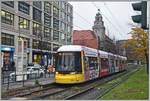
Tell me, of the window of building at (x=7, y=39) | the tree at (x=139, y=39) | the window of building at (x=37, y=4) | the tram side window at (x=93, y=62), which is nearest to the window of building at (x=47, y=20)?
the window of building at (x=37, y=4)

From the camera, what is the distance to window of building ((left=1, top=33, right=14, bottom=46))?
172ft

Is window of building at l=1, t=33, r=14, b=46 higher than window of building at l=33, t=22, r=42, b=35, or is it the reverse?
window of building at l=33, t=22, r=42, b=35

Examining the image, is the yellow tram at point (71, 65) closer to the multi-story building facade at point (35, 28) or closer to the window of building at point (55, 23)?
A: the multi-story building facade at point (35, 28)

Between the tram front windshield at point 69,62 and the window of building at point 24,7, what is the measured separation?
120ft

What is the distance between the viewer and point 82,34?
3804 inches

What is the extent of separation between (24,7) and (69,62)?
38.9m

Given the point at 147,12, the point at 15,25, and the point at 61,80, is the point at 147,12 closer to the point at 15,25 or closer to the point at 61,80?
the point at 61,80

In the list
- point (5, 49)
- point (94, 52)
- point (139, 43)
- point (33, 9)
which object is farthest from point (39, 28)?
point (94, 52)

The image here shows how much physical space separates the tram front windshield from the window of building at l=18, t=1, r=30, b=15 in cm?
3658

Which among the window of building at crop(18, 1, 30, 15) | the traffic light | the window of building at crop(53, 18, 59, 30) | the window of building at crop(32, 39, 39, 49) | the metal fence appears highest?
the window of building at crop(18, 1, 30, 15)

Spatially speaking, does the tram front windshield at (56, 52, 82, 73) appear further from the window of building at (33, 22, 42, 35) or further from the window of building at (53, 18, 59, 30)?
the window of building at (53, 18, 59, 30)

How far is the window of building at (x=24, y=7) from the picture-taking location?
195 ft

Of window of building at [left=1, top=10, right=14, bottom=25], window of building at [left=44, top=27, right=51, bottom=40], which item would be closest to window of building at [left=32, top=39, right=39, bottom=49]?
window of building at [left=44, top=27, right=51, bottom=40]

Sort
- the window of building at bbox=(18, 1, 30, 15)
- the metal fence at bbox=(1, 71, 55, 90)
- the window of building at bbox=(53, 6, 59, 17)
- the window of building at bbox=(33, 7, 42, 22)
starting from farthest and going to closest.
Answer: the window of building at bbox=(53, 6, 59, 17) < the window of building at bbox=(33, 7, 42, 22) < the window of building at bbox=(18, 1, 30, 15) < the metal fence at bbox=(1, 71, 55, 90)
